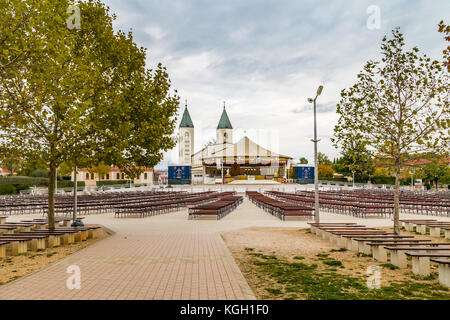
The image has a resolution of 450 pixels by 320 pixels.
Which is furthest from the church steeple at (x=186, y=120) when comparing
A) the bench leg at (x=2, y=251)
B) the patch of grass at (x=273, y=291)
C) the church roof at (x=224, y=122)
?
the patch of grass at (x=273, y=291)

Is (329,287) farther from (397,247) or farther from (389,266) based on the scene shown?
(397,247)

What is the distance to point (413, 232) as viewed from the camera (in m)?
13.8

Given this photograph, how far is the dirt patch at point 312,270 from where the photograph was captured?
559 centimetres

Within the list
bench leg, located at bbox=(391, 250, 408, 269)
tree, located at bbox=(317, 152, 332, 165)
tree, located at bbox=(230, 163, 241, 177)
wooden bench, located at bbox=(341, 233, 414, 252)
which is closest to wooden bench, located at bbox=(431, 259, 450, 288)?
bench leg, located at bbox=(391, 250, 408, 269)

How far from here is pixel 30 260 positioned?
8414mm

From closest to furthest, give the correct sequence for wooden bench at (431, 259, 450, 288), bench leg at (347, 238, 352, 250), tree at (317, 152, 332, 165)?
wooden bench at (431, 259, 450, 288)
bench leg at (347, 238, 352, 250)
tree at (317, 152, 332, 165)

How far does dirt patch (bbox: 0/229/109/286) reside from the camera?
23.0ft

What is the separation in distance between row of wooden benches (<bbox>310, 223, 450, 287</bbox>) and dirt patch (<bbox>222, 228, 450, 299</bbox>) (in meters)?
0.21

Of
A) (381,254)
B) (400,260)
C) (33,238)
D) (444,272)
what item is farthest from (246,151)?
(444,272)

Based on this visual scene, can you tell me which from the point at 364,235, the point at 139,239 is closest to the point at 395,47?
the point at 364,235

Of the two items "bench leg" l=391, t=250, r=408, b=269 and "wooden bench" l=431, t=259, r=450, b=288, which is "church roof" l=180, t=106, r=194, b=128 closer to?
"bench leg" l=391, t=250, r=408, b=269

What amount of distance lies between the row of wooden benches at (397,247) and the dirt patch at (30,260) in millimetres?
Result: 8734
